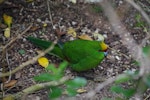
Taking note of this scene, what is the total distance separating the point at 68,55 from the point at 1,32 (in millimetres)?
618

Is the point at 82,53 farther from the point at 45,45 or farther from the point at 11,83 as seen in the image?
the point at 11,83

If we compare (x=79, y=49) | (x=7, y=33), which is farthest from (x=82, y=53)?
(x=7, y=33)

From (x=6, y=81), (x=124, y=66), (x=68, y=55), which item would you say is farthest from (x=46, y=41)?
(x=124, y=66)

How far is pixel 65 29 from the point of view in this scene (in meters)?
3.19

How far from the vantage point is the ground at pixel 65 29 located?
2.91 m

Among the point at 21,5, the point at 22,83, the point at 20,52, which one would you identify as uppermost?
the point at 21,5

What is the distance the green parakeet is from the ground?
14 cm

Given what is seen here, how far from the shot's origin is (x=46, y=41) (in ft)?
9.48

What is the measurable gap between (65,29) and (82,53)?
50 cm

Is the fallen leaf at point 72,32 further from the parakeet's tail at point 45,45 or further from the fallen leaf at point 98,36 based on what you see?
the parakeet's tail at point 45,45

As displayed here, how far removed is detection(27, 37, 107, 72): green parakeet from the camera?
273 cm

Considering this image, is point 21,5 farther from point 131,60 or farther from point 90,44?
point 131,60

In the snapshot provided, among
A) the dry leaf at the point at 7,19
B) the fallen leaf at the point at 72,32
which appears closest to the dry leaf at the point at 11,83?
the dry leaf at the point at 7,19

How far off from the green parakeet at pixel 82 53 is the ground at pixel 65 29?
14 centimetres
